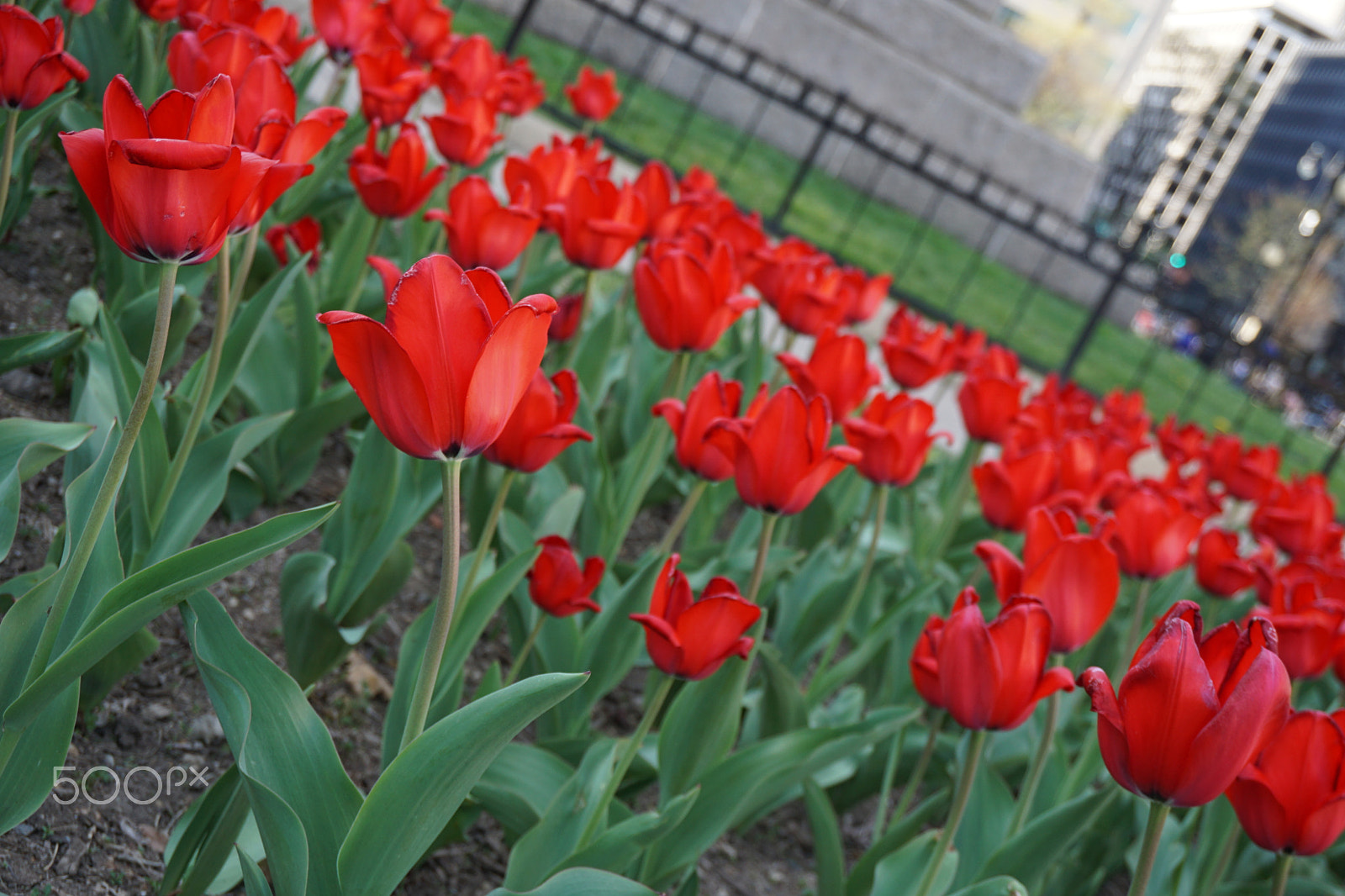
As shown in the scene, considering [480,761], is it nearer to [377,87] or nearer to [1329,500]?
[377,87]

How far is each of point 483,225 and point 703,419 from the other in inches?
26.2

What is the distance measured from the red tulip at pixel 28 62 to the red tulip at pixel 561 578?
0.95m

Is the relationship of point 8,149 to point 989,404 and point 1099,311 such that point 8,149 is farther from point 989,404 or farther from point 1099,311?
point 1099,311

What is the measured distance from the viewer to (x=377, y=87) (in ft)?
8.44

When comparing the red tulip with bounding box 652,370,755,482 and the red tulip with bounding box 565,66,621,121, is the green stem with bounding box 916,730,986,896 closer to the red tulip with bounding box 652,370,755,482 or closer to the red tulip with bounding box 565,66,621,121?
the red tulip with bounding box 652,370,755,482

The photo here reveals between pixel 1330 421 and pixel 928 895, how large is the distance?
80.8ft

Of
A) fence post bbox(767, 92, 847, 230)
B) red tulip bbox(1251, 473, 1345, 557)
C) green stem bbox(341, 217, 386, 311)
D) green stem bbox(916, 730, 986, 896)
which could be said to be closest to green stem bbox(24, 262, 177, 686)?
green stem bbox(916, 730, 986, 896)

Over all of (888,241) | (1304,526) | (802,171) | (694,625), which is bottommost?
(694,625)

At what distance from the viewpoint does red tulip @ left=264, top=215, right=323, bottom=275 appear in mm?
2398

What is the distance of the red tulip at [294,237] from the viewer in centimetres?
240

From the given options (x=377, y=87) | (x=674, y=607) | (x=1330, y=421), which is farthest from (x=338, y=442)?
(x=1330, y=421)

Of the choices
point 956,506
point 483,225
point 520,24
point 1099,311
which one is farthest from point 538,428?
point 1099,311

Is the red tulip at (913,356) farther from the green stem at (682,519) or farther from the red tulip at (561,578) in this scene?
the red tulip at (561,578)

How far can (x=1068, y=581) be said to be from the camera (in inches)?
61.0
